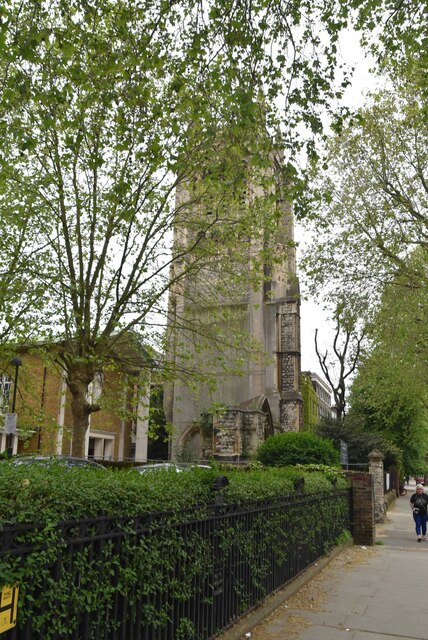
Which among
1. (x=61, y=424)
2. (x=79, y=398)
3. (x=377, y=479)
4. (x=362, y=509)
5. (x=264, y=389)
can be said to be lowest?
(x=362, y=509)

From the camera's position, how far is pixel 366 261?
19.1 meters

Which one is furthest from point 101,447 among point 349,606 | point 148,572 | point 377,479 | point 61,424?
point 148,572

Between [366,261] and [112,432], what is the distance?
2182 centimetres

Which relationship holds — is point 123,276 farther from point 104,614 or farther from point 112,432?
point 112,432

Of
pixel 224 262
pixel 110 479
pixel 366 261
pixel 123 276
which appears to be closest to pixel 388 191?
pixel 366 261

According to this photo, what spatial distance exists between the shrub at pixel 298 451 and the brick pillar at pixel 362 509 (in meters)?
3.19

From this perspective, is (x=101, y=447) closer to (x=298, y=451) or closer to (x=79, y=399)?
(x=298, y=451)

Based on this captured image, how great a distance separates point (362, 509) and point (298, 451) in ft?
12.9

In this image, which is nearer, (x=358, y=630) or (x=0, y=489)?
(x=0, y=489)

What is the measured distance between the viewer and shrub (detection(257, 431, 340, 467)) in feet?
61.3

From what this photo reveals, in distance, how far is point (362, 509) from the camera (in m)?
15.1

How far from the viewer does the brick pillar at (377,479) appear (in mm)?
21438

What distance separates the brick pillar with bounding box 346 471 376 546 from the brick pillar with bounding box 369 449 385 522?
5997mm

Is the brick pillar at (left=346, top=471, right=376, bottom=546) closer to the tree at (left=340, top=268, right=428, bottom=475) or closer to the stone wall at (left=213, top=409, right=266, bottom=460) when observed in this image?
the tree at (left=340, top=268, right=428, bottom=475)
